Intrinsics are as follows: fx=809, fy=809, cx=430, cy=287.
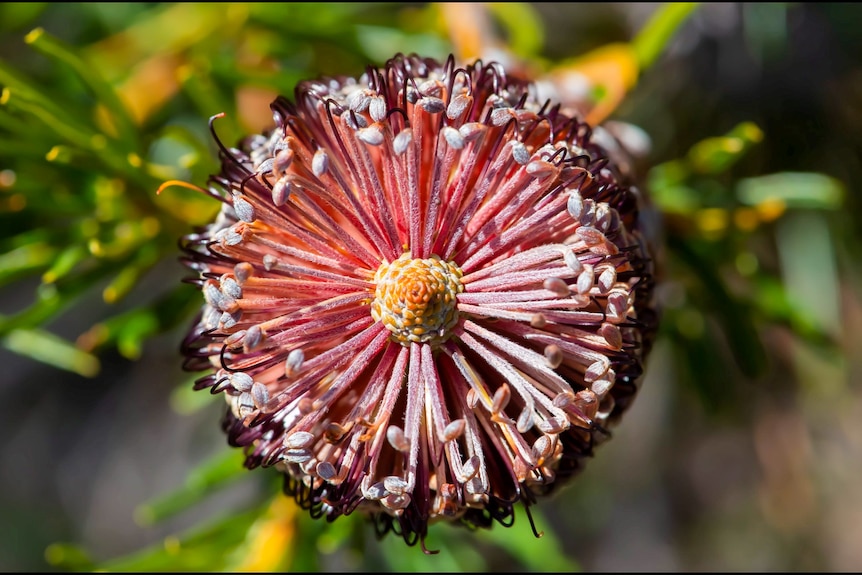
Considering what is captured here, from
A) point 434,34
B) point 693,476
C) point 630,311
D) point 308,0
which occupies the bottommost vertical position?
point 693,476

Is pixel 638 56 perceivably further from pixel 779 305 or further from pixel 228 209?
pixel 228 209

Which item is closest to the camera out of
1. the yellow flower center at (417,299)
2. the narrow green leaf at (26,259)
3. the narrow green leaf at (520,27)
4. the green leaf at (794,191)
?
the yellow flower center at (417,299)

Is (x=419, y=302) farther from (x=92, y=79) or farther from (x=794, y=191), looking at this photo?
(x=794, y=191)

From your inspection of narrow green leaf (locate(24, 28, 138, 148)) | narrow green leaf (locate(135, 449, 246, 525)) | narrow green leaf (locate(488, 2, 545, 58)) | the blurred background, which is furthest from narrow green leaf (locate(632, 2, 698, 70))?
narrow green leaf (locate(135, 449, 246, 525))

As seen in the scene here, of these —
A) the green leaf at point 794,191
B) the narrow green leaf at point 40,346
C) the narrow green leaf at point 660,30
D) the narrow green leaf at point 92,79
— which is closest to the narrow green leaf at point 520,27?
the narrow green leaf at point 660,30

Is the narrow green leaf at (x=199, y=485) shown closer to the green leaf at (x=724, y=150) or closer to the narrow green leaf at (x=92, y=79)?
the narrow green leaf at (x=92, y=79)

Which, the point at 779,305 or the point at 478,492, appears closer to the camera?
the point at 478,492

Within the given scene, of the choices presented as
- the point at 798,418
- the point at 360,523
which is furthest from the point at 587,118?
the point at 798,418
